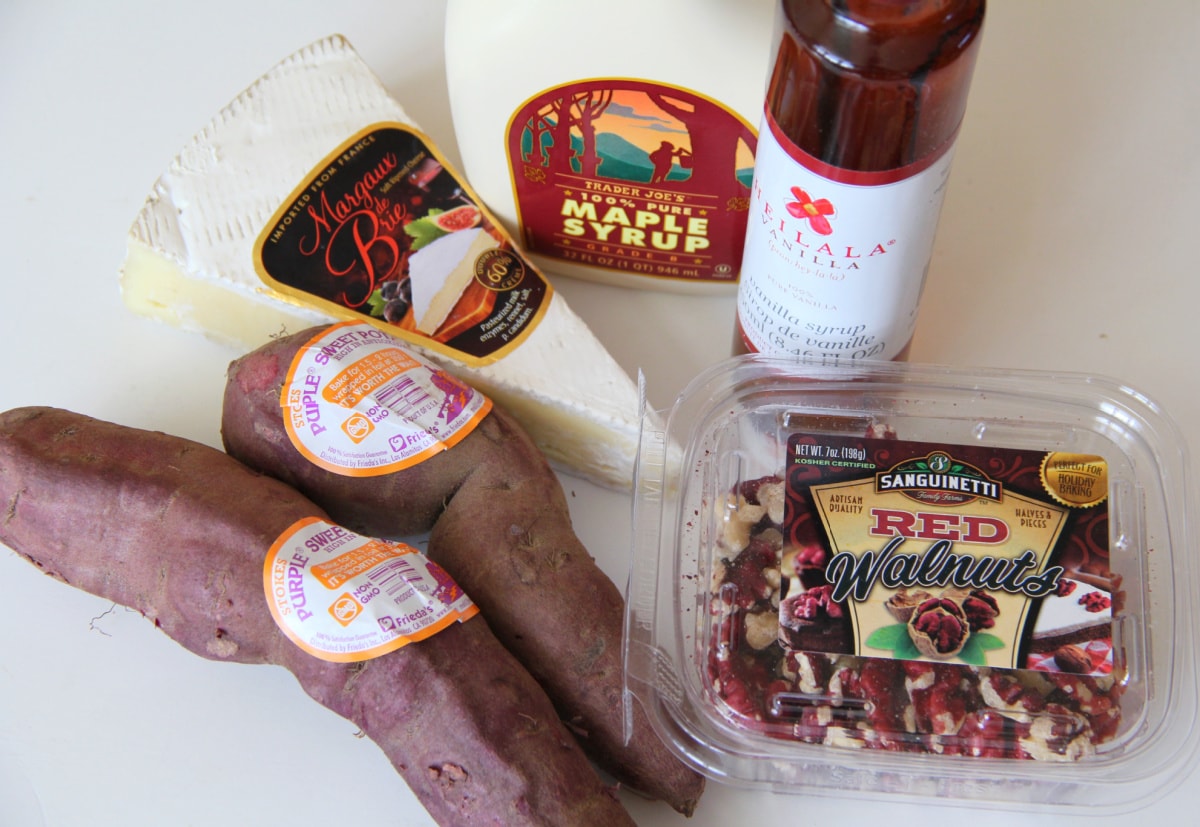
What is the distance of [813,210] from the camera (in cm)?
78

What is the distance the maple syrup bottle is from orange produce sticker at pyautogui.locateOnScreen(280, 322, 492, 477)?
0.26m

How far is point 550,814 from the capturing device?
0.79 metres

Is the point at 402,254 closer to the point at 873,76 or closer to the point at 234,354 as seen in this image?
the point at 234,354

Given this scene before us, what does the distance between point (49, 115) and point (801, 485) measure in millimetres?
887

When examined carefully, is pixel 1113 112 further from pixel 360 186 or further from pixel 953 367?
pixel 360 186

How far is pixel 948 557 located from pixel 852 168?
0.28 meters

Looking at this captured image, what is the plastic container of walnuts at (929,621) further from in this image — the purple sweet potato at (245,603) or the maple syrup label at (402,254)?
the maple syrup label at (402,254)

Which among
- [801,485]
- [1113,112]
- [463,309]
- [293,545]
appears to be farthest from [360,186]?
[1113,112]

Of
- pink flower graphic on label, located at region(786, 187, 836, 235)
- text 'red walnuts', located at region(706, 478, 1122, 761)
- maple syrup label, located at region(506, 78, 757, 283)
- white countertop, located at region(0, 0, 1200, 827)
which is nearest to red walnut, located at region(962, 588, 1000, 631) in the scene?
text 'red walnuts', located at region(706, 478, 1122, 761)

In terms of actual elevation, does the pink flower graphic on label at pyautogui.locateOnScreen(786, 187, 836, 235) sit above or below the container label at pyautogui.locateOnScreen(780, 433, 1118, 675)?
above

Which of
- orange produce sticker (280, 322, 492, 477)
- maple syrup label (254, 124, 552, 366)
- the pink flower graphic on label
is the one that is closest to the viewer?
the pink flower graphic on label

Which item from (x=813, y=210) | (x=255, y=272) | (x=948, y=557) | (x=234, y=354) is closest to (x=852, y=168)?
(x=813, y=210)

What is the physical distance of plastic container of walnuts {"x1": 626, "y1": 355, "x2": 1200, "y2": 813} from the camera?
31.4 inches

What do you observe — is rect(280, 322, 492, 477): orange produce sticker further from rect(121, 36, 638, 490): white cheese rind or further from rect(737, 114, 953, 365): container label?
rect(737, 114, 953, 365): container label
